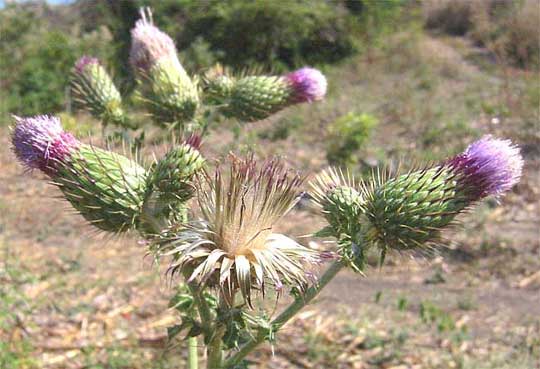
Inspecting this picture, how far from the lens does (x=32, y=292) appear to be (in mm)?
5031

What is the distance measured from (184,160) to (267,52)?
12.7 metres

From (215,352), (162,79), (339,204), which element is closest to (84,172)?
(215,352)

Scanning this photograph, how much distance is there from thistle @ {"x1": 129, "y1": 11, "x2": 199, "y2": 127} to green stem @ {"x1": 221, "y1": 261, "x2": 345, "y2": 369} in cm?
118

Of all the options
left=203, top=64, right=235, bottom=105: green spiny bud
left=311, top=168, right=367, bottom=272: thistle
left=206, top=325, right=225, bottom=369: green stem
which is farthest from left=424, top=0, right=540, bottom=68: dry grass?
left=206, top=325, right=225, bottom=369: green stem

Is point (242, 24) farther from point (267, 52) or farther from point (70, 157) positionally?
point (70, 157)

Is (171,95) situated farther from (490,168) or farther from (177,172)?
(490,168)

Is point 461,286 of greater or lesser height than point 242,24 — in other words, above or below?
below

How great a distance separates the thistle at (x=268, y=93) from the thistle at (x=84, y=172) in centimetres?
101

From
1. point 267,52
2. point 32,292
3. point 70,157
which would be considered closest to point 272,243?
point 70,157

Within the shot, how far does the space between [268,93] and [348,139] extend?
6.09 metres

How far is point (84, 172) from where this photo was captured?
2115 mm

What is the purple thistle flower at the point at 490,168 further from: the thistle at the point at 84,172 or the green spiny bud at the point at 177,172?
the thistle at the point at 84,172

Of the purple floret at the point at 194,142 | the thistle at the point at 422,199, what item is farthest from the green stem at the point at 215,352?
the purple floret at the point at 194,142

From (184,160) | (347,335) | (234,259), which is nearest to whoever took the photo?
(234,259)
